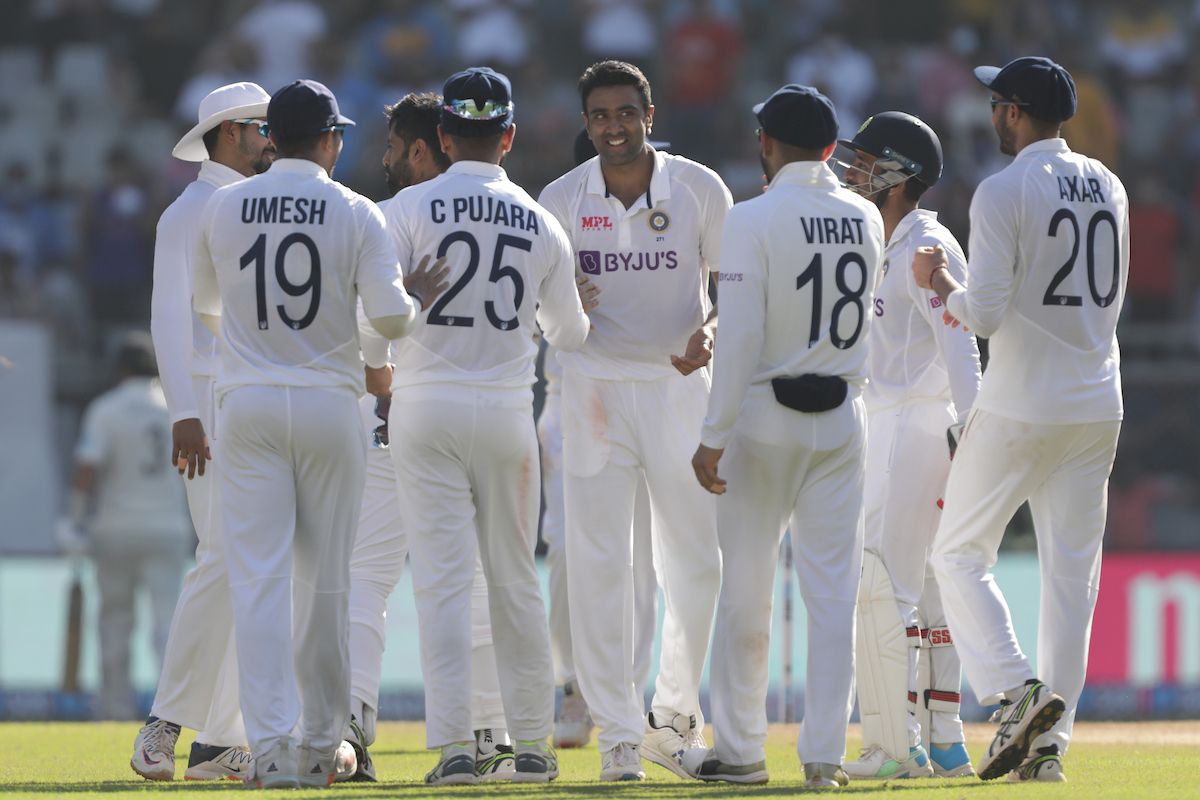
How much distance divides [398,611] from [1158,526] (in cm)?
622

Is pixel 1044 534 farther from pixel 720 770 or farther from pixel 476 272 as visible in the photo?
pixel 476 272

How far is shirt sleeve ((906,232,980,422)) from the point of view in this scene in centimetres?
786

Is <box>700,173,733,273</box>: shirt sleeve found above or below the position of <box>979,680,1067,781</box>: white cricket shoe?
above

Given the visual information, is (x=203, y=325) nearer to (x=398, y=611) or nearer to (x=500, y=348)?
(x=500, y=348)

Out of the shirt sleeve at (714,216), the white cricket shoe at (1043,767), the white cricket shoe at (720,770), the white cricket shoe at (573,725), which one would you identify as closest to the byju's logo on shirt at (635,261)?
the shirt sleeve at (714,216)

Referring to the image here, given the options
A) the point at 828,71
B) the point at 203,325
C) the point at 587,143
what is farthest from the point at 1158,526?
the point at 203,325

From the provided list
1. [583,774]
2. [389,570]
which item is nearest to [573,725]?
[583,774]

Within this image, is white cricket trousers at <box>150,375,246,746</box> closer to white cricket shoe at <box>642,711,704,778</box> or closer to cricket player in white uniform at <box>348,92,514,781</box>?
cricket player in white uniform at <box>348,92,514,781</box>

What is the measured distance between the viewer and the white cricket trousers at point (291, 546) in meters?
6.92

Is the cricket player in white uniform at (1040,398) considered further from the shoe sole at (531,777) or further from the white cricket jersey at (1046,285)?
the shoe sole at (531,777)

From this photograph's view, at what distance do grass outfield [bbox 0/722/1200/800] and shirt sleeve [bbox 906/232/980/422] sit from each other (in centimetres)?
148

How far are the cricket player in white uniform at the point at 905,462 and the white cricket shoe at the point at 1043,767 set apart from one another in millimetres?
616

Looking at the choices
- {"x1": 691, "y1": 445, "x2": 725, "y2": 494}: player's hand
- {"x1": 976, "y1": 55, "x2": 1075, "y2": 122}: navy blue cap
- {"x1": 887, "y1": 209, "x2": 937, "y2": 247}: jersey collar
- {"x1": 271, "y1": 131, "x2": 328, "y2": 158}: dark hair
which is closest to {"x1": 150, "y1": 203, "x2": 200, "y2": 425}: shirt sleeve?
{"x1": 271, "y1": 131, "x2": 328, "y2": 158}: dark hair

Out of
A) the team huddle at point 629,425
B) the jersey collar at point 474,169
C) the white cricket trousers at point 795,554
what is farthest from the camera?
the jersey collar at point 474,169
